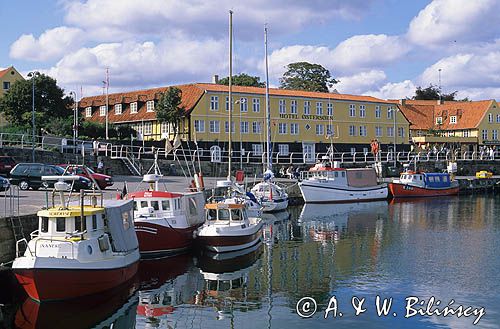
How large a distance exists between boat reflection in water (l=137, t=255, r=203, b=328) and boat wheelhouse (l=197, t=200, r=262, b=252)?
1.27m

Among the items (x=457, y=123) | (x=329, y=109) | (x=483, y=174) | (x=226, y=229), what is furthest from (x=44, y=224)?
(x=457, y=123)

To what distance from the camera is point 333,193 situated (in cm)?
5909

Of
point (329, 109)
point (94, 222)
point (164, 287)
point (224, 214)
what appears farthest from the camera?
point (329, 109)

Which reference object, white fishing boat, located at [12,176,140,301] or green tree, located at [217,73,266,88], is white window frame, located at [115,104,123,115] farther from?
white fishing boat, located at [12,176,140,301]

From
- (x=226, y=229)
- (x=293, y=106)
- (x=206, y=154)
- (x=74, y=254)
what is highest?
(x=293, y=106)

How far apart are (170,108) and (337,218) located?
84.2 feet

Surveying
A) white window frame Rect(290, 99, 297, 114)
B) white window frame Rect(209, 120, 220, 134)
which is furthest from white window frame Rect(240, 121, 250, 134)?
white window frame Rect(290, 99, 297, 114)

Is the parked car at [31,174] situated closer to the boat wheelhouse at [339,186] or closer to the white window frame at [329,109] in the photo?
the boat wheelhouse at [339,186]

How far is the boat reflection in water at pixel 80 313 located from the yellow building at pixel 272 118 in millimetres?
43831

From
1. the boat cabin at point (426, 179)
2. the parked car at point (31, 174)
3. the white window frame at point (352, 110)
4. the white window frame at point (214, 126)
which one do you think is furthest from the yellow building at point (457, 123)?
the parked car at point (31, 174)

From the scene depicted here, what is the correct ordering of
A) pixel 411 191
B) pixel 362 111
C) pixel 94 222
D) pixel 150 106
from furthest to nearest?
pixel 362 111, pixel 150 106, pixel 411 191, pixel 94 222

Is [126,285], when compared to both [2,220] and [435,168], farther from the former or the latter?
[435,168]

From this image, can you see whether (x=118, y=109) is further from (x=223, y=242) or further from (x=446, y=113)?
(x=446, y=113)

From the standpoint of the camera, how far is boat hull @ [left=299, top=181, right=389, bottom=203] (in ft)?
191
